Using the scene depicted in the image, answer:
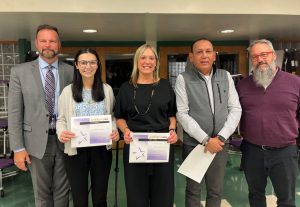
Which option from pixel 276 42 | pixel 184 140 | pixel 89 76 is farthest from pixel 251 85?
pixel 276 42

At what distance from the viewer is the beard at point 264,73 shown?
6.88ft

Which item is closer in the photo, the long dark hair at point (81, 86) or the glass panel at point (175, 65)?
the long dark hair at point (81, 86)

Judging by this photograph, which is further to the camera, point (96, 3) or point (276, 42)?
point (276, 42)

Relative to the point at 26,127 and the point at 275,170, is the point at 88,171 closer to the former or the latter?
the point at 26,127

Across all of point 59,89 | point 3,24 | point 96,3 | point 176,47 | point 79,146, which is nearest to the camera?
point 79,146

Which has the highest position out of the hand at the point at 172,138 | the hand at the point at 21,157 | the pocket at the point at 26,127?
the pocket at the point at 26,127

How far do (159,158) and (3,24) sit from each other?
257cm

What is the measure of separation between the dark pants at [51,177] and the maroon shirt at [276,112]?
1482 mm

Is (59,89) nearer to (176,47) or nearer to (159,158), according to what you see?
(159,158)

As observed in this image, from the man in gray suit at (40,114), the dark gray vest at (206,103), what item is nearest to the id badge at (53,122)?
the man in gray suit at (40,114)

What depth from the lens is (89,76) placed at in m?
1.99

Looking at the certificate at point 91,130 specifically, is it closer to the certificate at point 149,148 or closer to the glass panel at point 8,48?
the certificate at point 149,148

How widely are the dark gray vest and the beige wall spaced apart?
93 centimetres

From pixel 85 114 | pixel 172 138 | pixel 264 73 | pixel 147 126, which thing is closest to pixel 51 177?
pixel 85 114
